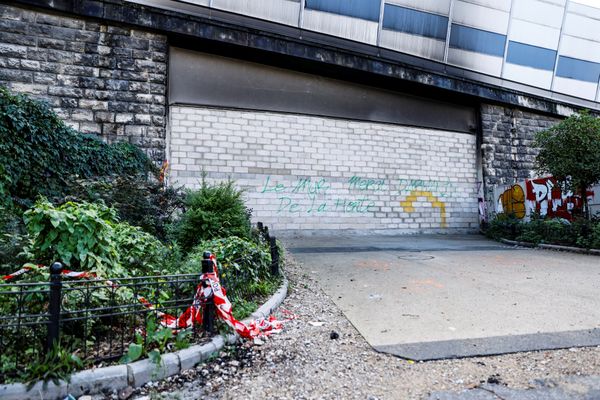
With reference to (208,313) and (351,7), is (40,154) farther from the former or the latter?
(351,7)

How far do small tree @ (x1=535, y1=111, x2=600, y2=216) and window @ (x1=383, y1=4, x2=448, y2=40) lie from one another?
17.9 feet

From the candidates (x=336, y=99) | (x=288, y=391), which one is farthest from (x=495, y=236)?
(x=288, y=391)

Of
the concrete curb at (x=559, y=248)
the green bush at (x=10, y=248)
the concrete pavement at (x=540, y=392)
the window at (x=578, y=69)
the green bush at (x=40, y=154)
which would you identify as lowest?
the concrete curb at (x=559, y=248)

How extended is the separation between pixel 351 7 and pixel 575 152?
8363mm

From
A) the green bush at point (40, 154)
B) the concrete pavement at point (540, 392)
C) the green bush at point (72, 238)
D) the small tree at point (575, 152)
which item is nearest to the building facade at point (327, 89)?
the green bush at point (40, 154)

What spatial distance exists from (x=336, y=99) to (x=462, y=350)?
A: 36.6 feet

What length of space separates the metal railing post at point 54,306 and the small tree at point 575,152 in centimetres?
1301

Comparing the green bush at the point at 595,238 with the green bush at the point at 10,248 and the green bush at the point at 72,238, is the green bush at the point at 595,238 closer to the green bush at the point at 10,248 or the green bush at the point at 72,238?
the green bush at the point at 72,238

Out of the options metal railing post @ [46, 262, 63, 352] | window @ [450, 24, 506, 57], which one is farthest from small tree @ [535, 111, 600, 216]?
metal railing post @ [46, 262, 63, 352]

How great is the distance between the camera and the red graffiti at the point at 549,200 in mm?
14375

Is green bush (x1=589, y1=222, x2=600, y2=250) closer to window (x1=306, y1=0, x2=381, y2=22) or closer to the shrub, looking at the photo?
the shrub

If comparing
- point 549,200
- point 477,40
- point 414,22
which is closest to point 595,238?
point 549,200

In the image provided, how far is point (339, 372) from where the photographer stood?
3455 millimetres

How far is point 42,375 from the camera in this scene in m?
2.90
